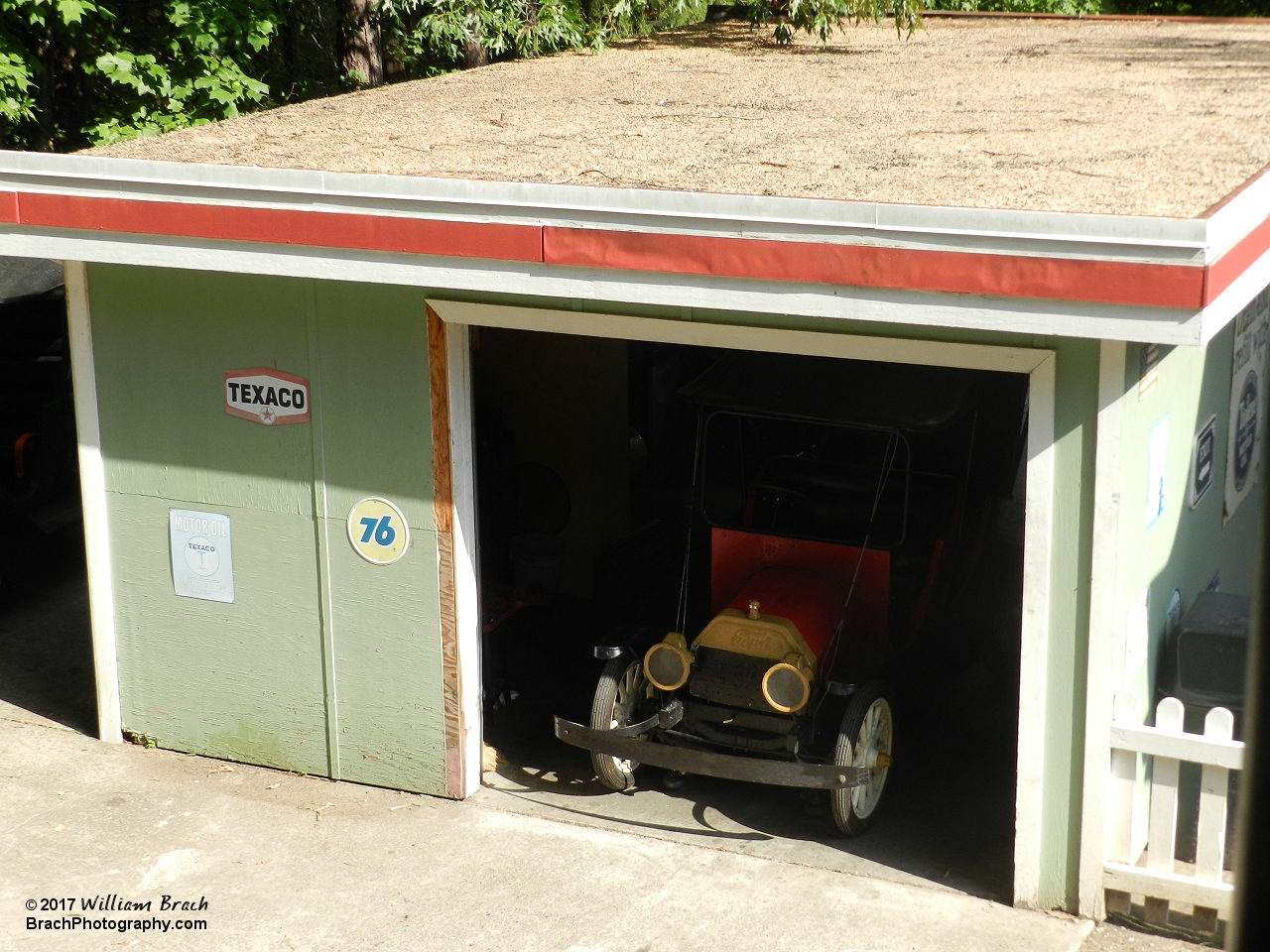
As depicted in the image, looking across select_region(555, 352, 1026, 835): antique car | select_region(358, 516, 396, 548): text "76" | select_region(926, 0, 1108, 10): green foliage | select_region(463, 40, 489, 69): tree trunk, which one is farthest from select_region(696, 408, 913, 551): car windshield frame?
select_region(926, 0, 1108, 10): green foliage

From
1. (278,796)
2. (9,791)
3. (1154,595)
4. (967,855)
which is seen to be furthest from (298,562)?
(1154,595)

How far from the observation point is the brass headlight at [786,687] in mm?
5844

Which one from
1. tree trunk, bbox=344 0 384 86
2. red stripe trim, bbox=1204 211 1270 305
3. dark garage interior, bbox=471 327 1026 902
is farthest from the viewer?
tree trunk, bbox=344 0 384 86

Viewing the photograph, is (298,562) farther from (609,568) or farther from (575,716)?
(609,568)

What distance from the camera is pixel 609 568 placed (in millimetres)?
9000

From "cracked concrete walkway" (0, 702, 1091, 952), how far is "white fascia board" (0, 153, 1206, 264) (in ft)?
8.61

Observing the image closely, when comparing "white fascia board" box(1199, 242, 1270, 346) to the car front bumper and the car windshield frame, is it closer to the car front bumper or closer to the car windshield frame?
the car windshield frame

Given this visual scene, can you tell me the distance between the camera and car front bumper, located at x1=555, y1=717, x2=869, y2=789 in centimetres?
564

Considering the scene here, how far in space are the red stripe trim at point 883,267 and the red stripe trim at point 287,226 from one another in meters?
0.23

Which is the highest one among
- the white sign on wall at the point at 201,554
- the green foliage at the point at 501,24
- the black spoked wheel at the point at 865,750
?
the green foliage at the point at 501,24

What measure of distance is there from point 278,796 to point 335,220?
2.73 meters

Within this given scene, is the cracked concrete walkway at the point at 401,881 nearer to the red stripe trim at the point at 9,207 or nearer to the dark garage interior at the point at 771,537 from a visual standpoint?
the dark garage interior at the point at 771,537

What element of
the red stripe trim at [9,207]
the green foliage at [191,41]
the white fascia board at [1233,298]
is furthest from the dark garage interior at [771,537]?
the green foliage at [191,41]

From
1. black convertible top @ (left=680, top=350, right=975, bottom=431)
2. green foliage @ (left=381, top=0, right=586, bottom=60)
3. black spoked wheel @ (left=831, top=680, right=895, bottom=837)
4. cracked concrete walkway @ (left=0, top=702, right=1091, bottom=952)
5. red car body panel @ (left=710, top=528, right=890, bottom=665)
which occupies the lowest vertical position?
cracked concrete walkway @ (left=0, top=702, right=1091, bottom=952)
